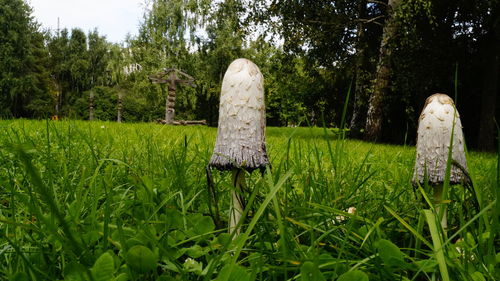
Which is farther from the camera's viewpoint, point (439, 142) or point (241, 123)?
point (439, 142)

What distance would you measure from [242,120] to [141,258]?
0.47 metres

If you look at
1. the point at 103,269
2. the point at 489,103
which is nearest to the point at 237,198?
the point at 103,269

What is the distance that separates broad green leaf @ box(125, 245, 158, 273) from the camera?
2.71 feet

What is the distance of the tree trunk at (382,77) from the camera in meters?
9.66

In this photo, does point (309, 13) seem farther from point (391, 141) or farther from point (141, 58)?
point (141, 58)

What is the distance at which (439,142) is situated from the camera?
3.95 ft

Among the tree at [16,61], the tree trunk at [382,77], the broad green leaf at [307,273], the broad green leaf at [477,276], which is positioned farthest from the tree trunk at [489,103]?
the tree at [16,61]

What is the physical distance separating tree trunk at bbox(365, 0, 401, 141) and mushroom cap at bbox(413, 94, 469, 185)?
8.79 m

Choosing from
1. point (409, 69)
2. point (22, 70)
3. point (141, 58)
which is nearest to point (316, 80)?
Result: point (409, 69)

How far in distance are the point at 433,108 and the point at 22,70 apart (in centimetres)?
3774

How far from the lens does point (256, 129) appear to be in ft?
3.67

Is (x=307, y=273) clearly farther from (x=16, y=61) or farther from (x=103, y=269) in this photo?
(x=16, y=61)

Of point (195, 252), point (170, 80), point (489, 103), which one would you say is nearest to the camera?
point (195, 252)

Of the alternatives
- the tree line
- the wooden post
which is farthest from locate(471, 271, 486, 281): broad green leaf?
the wooden post
